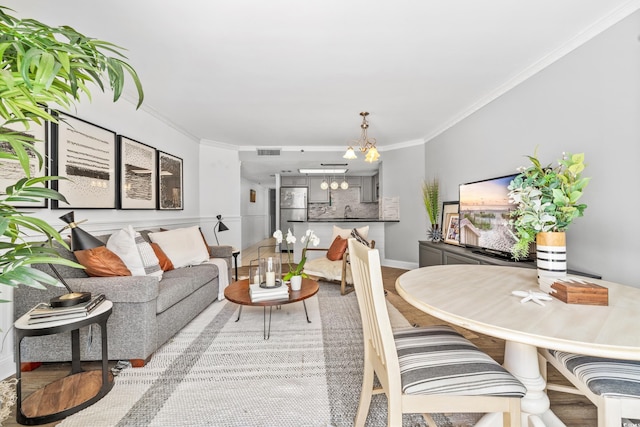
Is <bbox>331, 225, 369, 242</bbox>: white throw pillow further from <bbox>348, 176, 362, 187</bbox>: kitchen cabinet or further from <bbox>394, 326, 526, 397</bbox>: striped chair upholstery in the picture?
<bbox>348, 176, 362, 187</bbox>: kitchen cabinet

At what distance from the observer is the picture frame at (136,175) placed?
10.3 feet

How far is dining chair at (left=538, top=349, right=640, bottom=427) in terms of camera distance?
3.09ft

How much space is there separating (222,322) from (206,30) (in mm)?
2524

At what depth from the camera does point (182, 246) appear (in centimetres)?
339

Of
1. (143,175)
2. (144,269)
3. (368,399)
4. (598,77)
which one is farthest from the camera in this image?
(143,175)

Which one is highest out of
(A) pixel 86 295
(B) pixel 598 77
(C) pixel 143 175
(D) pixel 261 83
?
(D) pixel 261 83

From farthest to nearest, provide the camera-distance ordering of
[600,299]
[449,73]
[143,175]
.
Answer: [143,175] → [449,73] → [600,299]

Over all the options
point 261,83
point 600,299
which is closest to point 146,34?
point 261,83

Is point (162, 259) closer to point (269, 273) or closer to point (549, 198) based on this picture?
point (269, 273)

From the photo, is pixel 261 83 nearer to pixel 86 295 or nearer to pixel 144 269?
pixel 144 269

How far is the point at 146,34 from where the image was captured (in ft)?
6.92

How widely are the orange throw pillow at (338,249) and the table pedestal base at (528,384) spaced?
2.67 m

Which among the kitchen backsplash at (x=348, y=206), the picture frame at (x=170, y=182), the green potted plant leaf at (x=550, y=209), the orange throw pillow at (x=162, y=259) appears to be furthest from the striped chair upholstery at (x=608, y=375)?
the kitchen backsplash at (x=348, y=206)

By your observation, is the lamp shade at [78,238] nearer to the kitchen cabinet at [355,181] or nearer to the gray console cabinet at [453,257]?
the gray console cabinet at [453,257]
